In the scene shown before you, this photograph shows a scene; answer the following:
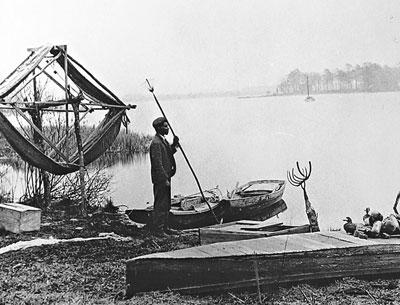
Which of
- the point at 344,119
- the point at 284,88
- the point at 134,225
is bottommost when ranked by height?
the point at 134,225

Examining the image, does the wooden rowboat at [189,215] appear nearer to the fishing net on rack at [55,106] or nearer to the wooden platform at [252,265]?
the fishing net on rack at [55,106]

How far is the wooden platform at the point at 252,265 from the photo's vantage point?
490 cm

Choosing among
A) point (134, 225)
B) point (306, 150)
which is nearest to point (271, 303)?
point (134, 225)

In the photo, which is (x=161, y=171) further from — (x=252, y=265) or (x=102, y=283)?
(x=252, y=265)

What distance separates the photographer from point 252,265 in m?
4.92

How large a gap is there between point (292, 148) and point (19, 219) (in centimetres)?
1632

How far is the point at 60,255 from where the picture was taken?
677 cm

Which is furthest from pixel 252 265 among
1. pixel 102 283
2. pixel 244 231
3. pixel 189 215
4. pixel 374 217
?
pixel 189 215

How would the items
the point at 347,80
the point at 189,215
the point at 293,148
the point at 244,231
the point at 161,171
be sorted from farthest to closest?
the point at 293,148
the point at 347,80
the point at 189,215
the point at 161,171
the point at 244,231

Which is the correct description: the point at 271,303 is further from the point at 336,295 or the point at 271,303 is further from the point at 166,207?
the point at 166,207

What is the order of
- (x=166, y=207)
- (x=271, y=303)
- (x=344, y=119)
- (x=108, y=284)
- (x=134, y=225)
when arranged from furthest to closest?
1. (x=344, y=119)
2. (x=134, y=225)
3. (x=166, y=207)
4. (x=108, y=284)
5. (x=271, y=303)

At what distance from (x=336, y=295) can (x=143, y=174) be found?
1488 centimetres

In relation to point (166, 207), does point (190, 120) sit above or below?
above

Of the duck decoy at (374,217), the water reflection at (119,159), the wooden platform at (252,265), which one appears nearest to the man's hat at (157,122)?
the wooden platform at (252,265)
